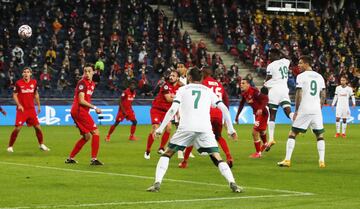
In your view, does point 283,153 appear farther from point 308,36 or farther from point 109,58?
point 308,36

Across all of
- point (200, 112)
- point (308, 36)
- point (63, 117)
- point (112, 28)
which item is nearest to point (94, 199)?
point (200, 112)

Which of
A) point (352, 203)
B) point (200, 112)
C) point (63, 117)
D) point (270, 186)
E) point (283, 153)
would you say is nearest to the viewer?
point (352, 203)

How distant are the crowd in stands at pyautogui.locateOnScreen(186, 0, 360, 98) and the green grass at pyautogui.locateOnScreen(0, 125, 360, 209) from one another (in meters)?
27.4

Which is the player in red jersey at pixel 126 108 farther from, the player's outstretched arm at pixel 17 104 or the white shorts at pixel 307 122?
the white shorts at pixel 307 122

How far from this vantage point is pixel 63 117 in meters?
39.5

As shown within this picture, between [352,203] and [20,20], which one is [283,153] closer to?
[352,203]

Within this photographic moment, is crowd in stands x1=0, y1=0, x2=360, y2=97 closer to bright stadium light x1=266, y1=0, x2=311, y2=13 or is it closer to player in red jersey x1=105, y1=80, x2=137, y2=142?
bright stadium light x1=266, y1=0, x2=311, y2=13

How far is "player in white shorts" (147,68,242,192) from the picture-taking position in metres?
13.8

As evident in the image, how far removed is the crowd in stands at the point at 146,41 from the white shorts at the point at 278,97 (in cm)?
1415

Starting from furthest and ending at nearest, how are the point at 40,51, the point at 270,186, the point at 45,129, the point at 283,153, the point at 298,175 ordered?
the point at 40,51 → the point at 45,129 → the point at 283,153 → the point at 298,175 → the point at 270,186

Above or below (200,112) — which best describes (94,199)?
below

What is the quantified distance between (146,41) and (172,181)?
32405 mm

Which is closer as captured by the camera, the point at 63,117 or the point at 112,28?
the point at 63,117

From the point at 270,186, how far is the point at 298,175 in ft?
7.09
